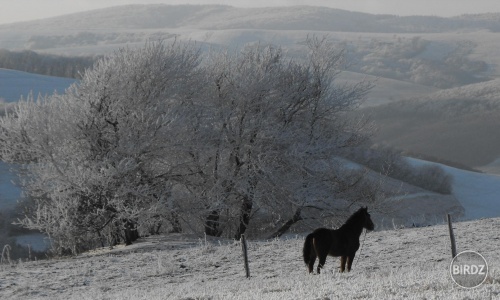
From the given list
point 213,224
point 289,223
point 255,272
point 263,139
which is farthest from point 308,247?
point 289,223

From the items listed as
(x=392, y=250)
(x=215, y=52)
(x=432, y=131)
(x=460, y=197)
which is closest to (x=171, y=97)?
(x=215, y=52)

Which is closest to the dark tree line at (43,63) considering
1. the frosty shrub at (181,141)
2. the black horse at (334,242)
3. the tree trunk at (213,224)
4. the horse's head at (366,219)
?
Result: the frosty shrub at (181,141)

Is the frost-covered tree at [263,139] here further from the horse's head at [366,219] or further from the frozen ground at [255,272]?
the horse's head at [366,219]

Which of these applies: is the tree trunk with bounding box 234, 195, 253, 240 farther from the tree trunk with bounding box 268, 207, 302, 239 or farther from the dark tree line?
the dark tree line

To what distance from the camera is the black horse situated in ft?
50.4

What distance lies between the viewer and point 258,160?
3425 cm

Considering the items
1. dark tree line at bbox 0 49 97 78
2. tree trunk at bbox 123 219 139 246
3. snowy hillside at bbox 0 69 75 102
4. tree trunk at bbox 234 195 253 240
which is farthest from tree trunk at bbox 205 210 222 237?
dark tree line at bbox 0 49 97 78

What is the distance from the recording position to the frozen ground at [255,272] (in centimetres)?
1205

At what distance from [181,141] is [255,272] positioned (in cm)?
1323

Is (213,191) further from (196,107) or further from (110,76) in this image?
(110,76)

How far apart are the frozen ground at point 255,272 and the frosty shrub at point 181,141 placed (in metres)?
3.30

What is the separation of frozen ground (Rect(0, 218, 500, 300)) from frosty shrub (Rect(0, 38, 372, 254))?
3296mm

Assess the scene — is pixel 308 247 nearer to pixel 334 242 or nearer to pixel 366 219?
pixel 334 242

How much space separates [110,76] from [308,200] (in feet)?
35.1
